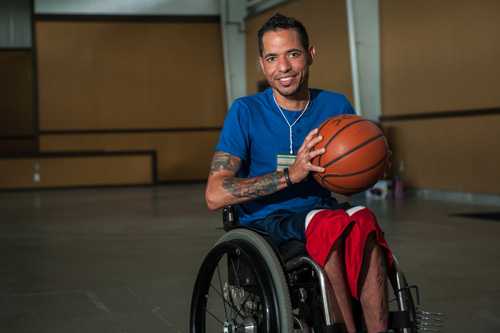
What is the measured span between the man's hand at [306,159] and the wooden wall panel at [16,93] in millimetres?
17856

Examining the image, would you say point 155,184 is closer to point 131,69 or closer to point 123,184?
point 123,184

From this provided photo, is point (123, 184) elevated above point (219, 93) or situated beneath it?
situated beneath

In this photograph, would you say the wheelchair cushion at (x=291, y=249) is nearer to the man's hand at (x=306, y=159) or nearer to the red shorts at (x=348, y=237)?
the red shorts at (x=348, y=237)

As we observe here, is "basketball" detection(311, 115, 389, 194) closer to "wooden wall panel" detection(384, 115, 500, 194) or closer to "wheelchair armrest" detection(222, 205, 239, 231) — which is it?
"wheelchair armrest" detection(222, 205, 239, 231)

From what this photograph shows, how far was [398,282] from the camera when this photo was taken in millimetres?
2252

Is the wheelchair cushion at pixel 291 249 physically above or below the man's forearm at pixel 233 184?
below

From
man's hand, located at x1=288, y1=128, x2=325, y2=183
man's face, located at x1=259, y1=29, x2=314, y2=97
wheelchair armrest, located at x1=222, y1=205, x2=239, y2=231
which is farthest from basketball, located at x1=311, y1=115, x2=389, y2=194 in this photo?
wheelchair armrest, located at x1=222, y1=205, x2=239, y2=231

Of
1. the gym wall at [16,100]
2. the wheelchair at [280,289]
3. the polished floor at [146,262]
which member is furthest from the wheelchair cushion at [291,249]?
the gym wall at [16,100]

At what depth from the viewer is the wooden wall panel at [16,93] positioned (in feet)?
62.6

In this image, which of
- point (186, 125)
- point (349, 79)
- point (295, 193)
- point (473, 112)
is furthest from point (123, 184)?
point (295, 193)

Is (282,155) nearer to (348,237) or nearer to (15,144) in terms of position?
(348,237)

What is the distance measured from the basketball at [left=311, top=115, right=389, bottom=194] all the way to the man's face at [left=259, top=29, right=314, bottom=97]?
0.23 m

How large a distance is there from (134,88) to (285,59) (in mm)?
13617

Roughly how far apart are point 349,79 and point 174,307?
8.65m
